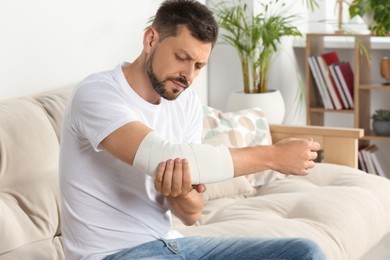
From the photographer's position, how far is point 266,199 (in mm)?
3271

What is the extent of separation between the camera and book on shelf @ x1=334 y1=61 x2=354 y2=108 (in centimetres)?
460

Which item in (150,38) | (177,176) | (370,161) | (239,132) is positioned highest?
(150,38)

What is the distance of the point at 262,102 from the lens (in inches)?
164

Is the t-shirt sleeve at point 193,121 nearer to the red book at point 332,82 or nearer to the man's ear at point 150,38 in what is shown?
the man's ear at point 150,38

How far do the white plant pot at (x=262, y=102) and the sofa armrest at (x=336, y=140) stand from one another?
1.18 feet

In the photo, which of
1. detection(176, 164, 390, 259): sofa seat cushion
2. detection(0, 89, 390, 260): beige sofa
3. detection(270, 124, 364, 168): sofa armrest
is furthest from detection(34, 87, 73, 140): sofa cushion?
detection(270, 124, 364, 168): sofa armrest

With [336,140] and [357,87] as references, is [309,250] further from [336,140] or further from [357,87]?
[357,87]

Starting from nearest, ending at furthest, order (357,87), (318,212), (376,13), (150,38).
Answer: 1. (150,38)
2. (318,212)
3. (376,13)
4. (357,87)

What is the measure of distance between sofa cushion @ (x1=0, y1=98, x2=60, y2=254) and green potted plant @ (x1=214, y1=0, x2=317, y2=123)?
4.91 ft

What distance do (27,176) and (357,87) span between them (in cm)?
238

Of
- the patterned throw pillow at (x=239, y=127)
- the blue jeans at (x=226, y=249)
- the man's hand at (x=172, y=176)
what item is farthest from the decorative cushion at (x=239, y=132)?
the man's hand at (x=172, y=176)

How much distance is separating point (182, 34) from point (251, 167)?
1.18ft

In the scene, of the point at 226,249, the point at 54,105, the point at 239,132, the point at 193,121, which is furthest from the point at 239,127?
the point at 226,249

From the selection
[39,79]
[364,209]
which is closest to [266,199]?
[364,209]
